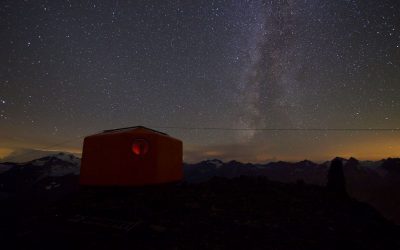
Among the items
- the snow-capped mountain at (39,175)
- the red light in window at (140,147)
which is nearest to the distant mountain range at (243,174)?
the snow-capped mountain at (39,175)

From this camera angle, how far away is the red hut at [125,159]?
15.2 m

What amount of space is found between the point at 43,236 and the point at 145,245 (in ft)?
13.3

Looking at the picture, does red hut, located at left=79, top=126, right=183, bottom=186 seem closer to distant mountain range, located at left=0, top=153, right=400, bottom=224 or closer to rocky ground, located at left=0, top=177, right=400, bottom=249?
rocky ground, located at left=0, top=177, right=400, bottom=249

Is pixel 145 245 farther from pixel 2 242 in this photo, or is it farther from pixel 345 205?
pixel 345 205

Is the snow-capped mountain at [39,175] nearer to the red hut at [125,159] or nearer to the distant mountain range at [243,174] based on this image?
the distant mountain range at [243,174]

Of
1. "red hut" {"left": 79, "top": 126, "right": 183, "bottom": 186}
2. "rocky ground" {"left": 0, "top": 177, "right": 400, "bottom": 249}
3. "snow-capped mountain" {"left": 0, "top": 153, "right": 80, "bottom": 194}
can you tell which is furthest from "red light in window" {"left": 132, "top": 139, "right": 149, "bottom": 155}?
"snow-capped mountain" {"left": 0, "top": 153, "right": 80, "bottom": 194}

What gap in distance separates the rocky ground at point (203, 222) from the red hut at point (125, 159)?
64 cm

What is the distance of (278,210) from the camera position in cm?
1250

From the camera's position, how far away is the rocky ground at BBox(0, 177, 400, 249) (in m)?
9.04

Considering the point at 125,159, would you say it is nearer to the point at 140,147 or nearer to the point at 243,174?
the point at 140,147

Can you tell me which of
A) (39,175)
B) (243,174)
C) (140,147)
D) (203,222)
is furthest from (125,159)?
(39,175)

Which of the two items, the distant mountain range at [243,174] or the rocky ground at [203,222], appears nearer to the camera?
the rocky ground at [203,222]

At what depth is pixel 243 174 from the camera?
95188mm

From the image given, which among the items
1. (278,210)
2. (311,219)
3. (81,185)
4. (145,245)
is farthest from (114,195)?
(311,219)
